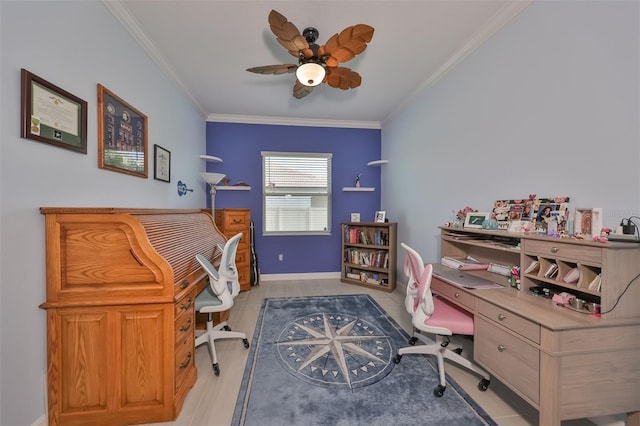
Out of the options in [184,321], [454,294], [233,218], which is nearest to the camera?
[184,321]

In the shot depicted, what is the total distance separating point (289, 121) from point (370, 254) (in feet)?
8.87

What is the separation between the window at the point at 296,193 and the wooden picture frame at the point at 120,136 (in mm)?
2217

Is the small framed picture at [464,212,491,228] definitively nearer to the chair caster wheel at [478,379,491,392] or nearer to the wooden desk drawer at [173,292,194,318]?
the chair caster wheel at [478,379,491,392]

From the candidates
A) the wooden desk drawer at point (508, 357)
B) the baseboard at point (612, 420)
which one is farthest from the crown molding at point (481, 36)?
the baseboard at point (612, 420)

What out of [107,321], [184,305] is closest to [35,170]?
[107,321]

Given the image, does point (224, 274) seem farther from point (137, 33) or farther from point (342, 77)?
point (137, 33)

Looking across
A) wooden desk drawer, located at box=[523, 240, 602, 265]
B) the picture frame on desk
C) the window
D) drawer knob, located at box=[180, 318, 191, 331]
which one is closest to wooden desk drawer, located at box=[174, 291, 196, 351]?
drawer knob, located at box=[180, 318, 191, 331]

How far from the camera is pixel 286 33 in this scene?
1.80 metres

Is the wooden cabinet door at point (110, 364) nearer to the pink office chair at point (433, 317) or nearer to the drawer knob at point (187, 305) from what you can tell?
the drawer knob at point (187, 305)

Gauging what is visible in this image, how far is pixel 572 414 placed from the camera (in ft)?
4.04

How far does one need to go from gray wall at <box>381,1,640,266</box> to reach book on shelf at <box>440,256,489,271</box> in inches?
19.6

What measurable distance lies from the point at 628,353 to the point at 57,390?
302 cm

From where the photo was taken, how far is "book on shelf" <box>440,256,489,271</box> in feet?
7.20

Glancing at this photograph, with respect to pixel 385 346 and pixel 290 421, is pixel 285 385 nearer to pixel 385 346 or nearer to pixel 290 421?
A: pixel 290 421
